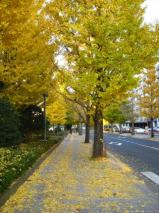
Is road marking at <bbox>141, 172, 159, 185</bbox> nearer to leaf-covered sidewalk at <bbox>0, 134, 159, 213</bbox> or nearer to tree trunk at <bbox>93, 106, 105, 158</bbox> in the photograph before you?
leaf-covered sidewalk at <bbox>0, 134, 159, 213</bbox>

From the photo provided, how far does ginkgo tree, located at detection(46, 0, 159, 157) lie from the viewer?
1905 cm

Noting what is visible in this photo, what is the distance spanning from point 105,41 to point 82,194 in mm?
9534

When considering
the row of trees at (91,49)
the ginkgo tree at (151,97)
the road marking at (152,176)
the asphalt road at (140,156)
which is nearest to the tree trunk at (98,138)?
the row of trees at (91,49)

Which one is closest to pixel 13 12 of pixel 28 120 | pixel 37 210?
pixel 37 210

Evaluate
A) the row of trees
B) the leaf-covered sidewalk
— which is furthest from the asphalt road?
the leaf-covered sidewalk

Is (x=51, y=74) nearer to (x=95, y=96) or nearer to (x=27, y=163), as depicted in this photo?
(x=95, y=96)

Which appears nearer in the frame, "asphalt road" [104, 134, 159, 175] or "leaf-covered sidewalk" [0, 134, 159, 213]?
"leaf-covered sidewalk" [0, 134, 159, 213]

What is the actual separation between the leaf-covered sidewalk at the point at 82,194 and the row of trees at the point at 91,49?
190 inches

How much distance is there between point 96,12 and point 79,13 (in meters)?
0.74

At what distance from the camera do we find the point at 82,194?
10914 mm

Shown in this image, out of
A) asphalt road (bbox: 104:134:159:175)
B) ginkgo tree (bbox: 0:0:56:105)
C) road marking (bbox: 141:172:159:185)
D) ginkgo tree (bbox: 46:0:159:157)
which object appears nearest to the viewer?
road marking (bbox: 141:172:159:185)

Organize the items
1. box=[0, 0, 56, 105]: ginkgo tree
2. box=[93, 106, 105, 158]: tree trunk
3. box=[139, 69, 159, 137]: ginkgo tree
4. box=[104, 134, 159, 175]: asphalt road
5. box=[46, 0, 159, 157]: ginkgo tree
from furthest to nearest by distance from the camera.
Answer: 1. box=[139, 69, 159, 137]: ginkgo tree
2. box=[93, 106, 105, 158]: tree trunk
3. box=[0, 0, 56, 105]: ginkgo tree
4. box=[46, 0, 159, 157]: ginkgo tree
5. box=[104, 134, 159, 175]: asphalt road

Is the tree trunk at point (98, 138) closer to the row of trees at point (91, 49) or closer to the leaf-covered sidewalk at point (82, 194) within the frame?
the row of trees at point (91, 49)

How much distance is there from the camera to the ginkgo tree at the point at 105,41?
62.5ft
